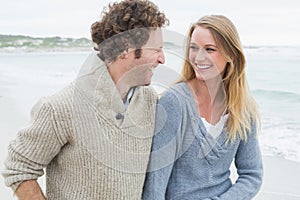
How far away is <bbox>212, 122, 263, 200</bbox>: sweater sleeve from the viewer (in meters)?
1.35

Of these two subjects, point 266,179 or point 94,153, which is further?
point 266,179

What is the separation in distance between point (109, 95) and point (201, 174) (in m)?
0.36

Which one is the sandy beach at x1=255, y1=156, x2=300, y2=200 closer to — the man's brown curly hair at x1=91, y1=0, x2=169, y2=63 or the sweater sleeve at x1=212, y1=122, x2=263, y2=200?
the sweater sleeve at x1=212, y1=122, x2=263, y2=200

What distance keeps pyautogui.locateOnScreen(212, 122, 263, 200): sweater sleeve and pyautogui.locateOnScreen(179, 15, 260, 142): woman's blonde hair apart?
38 mm

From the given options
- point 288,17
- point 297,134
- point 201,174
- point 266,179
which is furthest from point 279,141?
point 288,17

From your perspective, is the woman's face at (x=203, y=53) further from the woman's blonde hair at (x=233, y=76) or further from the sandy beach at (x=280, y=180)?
the sandy beach at (x=280, y=180)

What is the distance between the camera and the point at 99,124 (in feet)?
3.65

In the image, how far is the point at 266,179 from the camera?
9.95 feet

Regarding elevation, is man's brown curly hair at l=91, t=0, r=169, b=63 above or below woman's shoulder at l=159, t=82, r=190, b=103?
above

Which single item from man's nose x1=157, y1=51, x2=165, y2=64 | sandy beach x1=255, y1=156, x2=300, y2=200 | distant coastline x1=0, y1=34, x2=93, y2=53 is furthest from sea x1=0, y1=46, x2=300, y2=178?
man's nose x1=157, y1=51, x2=165, y2=64

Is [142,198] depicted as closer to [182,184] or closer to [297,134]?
[182,184]

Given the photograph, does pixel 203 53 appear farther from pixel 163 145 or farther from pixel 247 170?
pixel 247 170

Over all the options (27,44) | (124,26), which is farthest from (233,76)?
(27,44)

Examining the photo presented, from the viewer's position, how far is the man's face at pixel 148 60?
1097 millimetres
